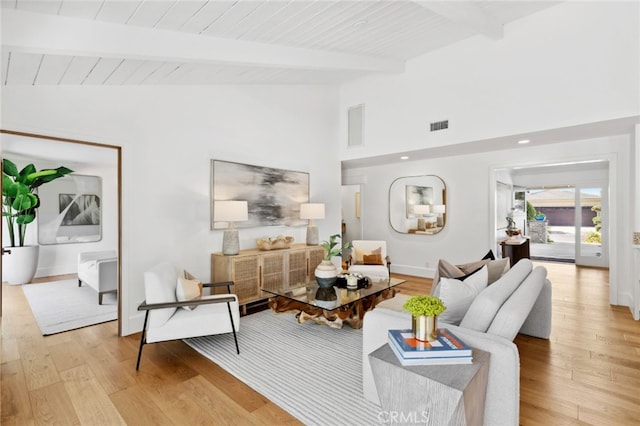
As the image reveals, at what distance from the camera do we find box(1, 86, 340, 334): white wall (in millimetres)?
2943

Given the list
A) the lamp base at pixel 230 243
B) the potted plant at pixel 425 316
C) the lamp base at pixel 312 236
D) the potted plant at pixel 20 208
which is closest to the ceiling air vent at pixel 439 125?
the lamp base at pixel 312 236

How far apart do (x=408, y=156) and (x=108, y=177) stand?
595 cm

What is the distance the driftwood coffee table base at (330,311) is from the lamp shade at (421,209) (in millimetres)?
3021

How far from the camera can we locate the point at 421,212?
603 centimetres

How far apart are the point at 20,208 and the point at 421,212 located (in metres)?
7.13

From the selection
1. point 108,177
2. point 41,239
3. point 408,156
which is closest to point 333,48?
point 408,156

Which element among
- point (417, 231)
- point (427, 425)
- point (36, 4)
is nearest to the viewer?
point (427, 425)

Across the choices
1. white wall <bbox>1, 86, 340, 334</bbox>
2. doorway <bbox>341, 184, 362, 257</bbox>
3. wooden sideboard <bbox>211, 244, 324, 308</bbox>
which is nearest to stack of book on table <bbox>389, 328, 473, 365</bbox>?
wooden sideboard <bbox>211, 244, 324, 308</bbox>

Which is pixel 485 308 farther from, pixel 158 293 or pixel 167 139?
pixel 167 139

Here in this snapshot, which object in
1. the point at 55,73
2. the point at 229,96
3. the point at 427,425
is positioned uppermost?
the point at 229,96

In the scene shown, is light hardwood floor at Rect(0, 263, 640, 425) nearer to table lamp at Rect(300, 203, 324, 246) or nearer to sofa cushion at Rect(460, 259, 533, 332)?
sofa cushion at Rect(460, 259, 533, 332)

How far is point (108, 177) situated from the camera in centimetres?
617

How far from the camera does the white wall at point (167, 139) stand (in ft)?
9.66

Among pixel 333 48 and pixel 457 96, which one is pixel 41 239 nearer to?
pixel 333 48
